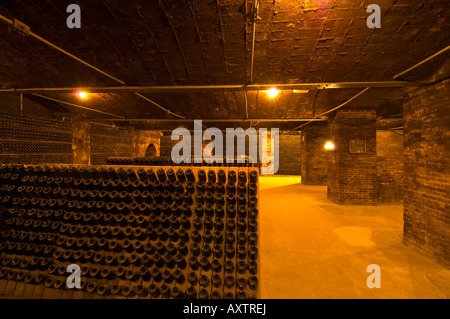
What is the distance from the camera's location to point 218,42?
9.95 ft

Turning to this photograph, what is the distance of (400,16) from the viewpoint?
8.25ft

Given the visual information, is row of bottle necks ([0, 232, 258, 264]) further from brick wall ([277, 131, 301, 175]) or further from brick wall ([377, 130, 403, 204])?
brick wall ([277, 131, 301, 175])

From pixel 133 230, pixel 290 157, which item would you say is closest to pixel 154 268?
pixel 133 230

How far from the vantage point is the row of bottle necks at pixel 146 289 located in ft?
5.97

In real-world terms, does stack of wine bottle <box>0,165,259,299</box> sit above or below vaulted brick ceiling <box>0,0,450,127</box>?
below

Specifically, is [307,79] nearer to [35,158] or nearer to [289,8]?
[289,8]

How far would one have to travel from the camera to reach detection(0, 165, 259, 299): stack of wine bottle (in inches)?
76.1

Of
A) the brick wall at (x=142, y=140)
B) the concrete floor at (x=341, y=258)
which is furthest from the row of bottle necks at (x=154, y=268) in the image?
the brick wall at (x=142, y=140)

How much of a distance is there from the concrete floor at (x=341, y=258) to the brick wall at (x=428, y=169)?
1.25 ft

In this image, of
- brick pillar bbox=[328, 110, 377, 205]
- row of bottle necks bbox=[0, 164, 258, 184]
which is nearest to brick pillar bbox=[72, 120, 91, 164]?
row of bottle necks bbox=[0, 164, 258, 184]

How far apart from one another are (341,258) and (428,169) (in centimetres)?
230

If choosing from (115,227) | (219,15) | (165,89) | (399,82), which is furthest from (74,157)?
(399,82)

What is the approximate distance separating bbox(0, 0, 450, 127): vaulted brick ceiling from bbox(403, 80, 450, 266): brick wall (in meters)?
0.58
